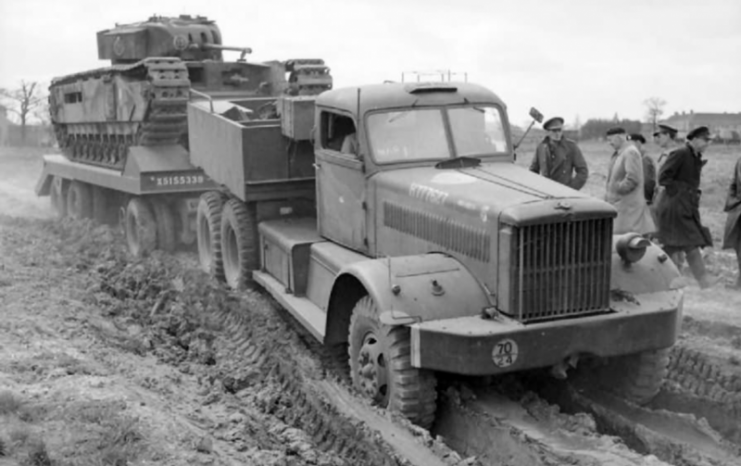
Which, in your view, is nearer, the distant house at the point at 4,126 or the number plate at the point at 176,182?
the number plate at the point at 176,182

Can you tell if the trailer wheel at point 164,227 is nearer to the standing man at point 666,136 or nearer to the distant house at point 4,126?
the standing man at point 666,136

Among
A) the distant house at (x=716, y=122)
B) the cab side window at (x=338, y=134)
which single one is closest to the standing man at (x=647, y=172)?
the cab side window at (x=338, y=134)

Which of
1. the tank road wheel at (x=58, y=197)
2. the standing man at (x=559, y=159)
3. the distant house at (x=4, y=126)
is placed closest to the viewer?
the standing man at (x=559, y=159)

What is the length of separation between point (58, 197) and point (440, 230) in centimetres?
1295

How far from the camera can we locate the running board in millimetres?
7836

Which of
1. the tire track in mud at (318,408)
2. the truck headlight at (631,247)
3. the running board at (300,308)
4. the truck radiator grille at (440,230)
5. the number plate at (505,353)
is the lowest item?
the tire track in mud at (318,408)

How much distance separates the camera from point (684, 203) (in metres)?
10.5

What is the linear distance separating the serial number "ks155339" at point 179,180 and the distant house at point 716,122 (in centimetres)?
2572

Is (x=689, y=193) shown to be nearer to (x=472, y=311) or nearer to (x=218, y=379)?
(x=472, y=311)

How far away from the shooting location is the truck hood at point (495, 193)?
612 cm

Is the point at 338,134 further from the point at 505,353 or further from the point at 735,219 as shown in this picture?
the point at 735,219

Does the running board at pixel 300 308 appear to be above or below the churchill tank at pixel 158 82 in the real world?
below

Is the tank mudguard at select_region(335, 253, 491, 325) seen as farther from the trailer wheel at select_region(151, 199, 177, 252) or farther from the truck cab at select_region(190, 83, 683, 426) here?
the trailer wheel at select_region(151, 199, 177, 252)

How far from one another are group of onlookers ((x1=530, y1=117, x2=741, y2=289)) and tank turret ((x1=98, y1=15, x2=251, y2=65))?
684cm
